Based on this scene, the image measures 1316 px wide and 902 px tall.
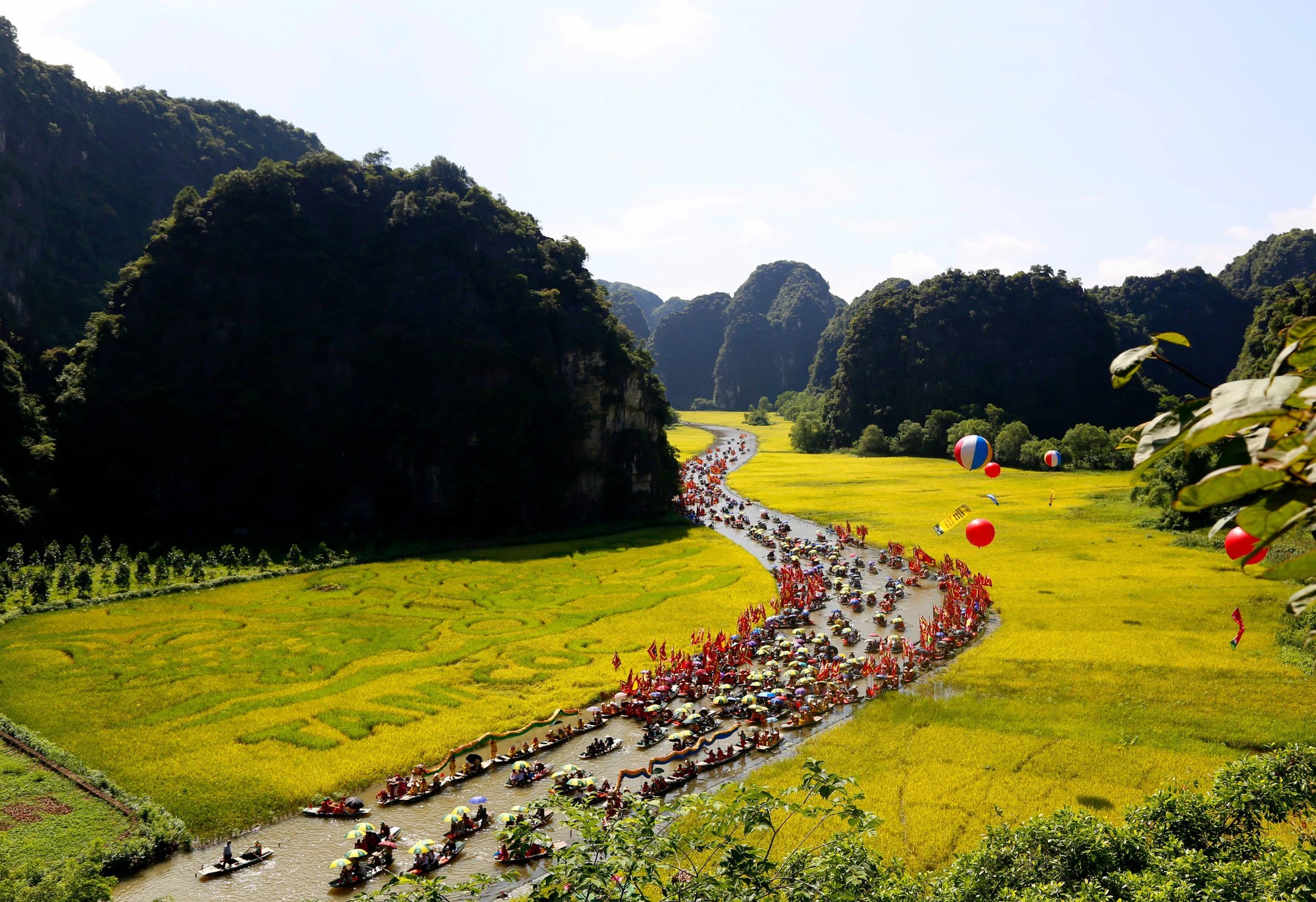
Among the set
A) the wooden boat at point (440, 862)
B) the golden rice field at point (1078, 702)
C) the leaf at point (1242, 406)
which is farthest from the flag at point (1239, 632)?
the leaf at point (1242, 406)

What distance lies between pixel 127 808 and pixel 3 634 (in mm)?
18517

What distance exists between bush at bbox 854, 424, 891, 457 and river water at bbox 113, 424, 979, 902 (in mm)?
81474

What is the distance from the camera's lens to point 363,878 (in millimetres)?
15586

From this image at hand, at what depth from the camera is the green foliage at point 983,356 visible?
101 metres

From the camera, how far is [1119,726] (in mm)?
21297

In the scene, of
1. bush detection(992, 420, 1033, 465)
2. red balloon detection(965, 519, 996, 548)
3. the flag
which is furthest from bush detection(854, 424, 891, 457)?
red balloon detection(965, 519, 996, 548)

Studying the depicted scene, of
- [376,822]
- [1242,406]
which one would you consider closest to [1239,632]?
[376,822]

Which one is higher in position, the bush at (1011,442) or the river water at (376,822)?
the bush at (1011,442)

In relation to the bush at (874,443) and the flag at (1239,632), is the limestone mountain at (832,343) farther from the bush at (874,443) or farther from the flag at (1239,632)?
Answer: the flag at (1239,632)

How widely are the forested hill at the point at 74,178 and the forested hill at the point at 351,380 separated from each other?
1772cm

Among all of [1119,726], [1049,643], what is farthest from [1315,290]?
[1119,726]

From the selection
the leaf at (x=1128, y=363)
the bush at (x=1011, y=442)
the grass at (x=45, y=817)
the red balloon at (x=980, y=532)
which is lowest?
the grass at (x=45, y=817)

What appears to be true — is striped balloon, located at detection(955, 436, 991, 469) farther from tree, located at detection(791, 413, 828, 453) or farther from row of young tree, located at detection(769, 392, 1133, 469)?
tree, located at detection(791, 413, 828, 453)

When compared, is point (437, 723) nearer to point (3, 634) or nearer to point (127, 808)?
point (127, 808)
